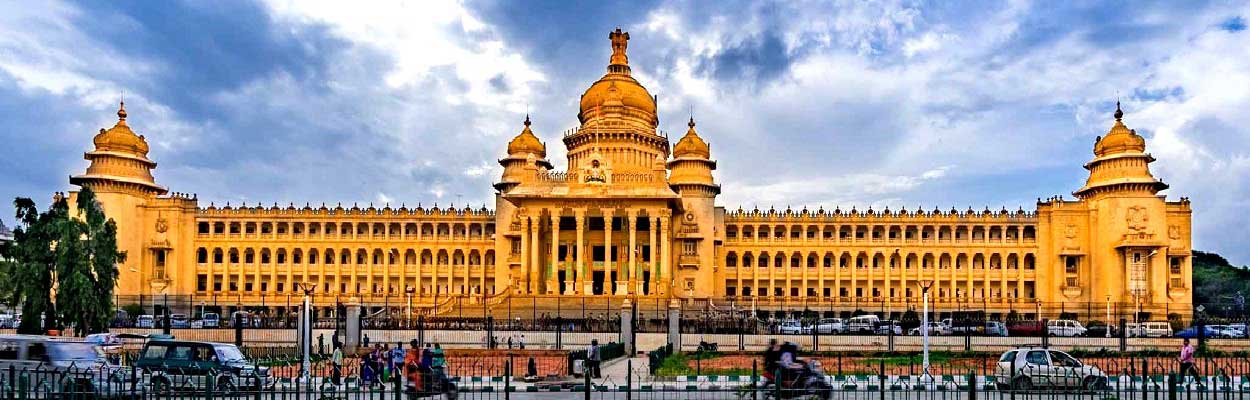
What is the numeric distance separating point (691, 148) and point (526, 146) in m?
11.6

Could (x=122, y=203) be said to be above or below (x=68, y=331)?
above

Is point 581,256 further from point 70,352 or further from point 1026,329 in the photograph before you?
point 70,352

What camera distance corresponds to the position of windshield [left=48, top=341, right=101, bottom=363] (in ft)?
74.7

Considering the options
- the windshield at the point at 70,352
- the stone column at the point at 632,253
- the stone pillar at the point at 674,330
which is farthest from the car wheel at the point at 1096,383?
the stone column at the point at 632,253

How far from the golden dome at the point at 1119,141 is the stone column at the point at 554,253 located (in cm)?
3597

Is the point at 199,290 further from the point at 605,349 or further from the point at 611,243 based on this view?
the point at 605,349

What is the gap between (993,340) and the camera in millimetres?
42656

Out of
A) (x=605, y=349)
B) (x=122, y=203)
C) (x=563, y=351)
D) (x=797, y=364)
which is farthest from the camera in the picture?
(x=122, y=203)

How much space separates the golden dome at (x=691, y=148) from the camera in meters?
75.6

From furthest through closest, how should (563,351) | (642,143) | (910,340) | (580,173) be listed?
(642,143) → (580,173) → (910,340) → (563,351)

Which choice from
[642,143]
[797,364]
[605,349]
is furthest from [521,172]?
[797,364]

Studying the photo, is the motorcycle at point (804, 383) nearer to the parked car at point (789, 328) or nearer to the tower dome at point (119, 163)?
the parked car at point (789, 328)

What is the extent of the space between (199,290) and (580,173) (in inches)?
1172

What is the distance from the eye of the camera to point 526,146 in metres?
77.0
